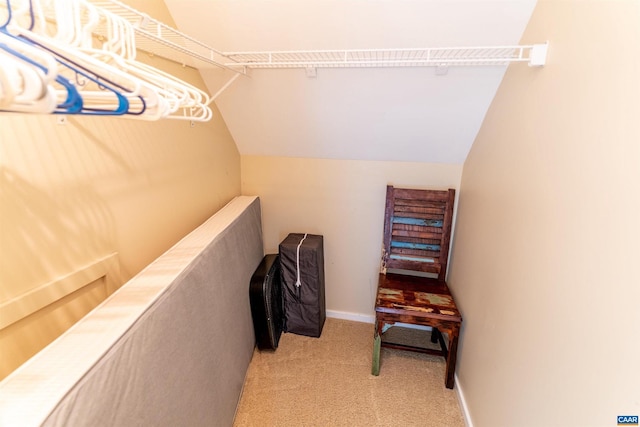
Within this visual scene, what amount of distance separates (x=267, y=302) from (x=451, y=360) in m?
1.15

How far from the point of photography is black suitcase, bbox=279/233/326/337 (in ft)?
7.27

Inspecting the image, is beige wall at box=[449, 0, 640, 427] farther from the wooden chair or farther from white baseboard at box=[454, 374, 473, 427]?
the wooden chair

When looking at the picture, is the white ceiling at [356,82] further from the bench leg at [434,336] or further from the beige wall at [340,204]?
the bench leg at [434,336]

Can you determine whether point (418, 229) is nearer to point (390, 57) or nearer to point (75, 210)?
point (390, 57)

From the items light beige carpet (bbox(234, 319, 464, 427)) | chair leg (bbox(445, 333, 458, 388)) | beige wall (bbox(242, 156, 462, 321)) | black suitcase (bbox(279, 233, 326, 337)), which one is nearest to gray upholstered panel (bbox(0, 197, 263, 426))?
light beige carpet (bbox(234, 319, 464, 427))

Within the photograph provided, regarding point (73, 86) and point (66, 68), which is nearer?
point (73, 86)

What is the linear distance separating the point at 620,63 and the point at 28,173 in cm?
160

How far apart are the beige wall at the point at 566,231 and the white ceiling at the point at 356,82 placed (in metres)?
0.19

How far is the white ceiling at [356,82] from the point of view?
1.37 meters

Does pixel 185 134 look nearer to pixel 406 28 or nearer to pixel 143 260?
pixel 143 260

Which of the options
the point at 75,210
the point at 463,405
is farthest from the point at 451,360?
the point at 75,210

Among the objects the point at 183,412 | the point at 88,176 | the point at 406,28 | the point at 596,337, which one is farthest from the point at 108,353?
the point at 406,28

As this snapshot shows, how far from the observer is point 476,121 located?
1.82 m

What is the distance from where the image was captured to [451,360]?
74.9 inches
